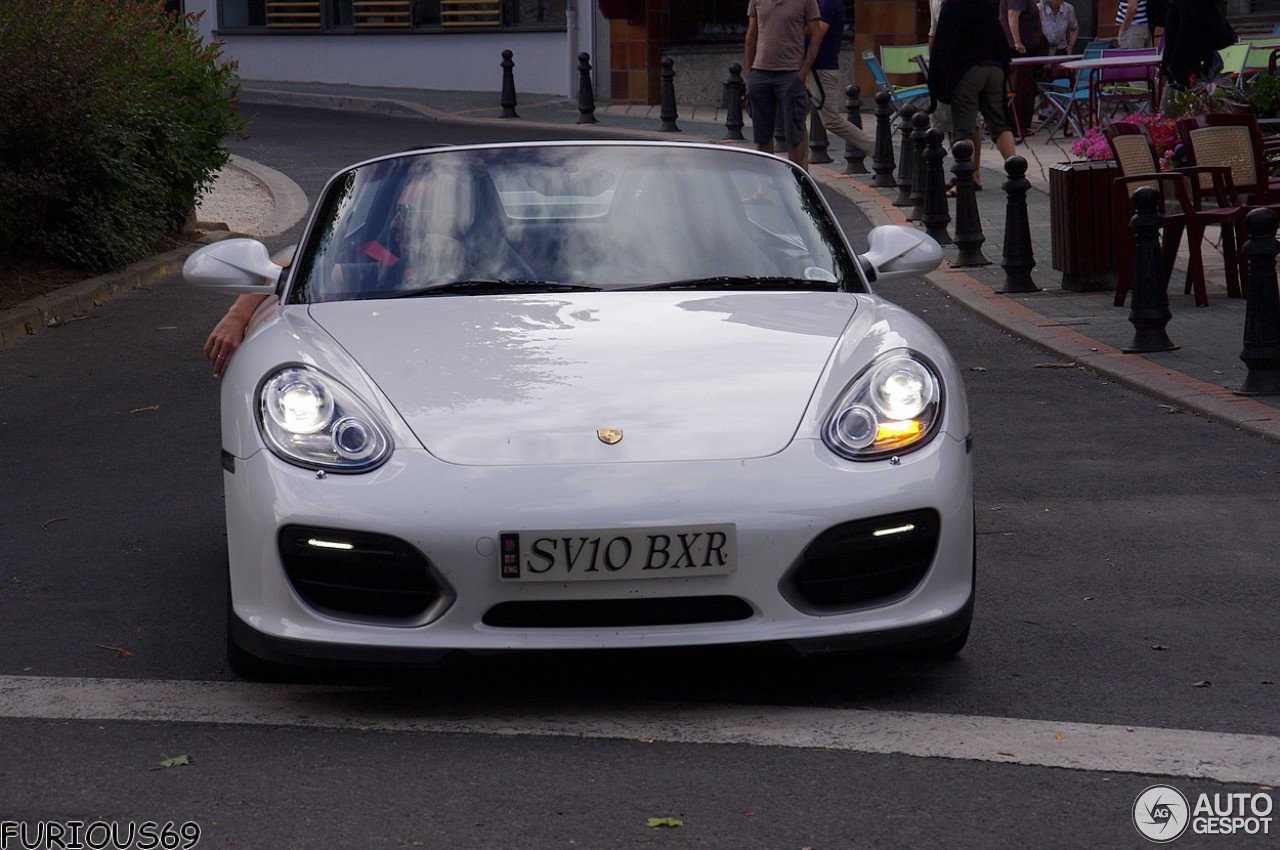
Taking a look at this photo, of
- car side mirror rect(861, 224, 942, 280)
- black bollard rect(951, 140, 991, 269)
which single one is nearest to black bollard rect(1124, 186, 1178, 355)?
black bollard rect(951, 140, 991, 269)

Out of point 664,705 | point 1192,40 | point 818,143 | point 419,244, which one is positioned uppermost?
point 1192,40

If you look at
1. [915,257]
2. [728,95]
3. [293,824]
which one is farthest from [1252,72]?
[293,824]

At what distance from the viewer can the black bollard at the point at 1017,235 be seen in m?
11.4

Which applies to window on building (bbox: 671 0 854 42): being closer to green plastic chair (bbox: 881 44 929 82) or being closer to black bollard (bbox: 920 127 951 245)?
green plastic chair (bbox: 881 44 929 82)

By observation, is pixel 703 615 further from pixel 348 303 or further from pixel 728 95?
pixel 728 95

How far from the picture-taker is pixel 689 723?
13.4ft

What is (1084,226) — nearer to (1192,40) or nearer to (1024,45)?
(1192,40)

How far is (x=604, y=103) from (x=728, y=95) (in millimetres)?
7861

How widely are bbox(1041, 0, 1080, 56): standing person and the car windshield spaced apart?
62.7ft

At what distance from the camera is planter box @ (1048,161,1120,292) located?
35.9 ft

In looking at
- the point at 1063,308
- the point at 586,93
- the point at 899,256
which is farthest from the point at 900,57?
the point at 899,256

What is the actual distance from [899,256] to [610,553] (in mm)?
2006

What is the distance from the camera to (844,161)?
2006cm

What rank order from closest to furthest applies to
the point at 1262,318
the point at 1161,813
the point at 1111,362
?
the point at 1161,813
the point at 1262,318
the point at 1111,362
